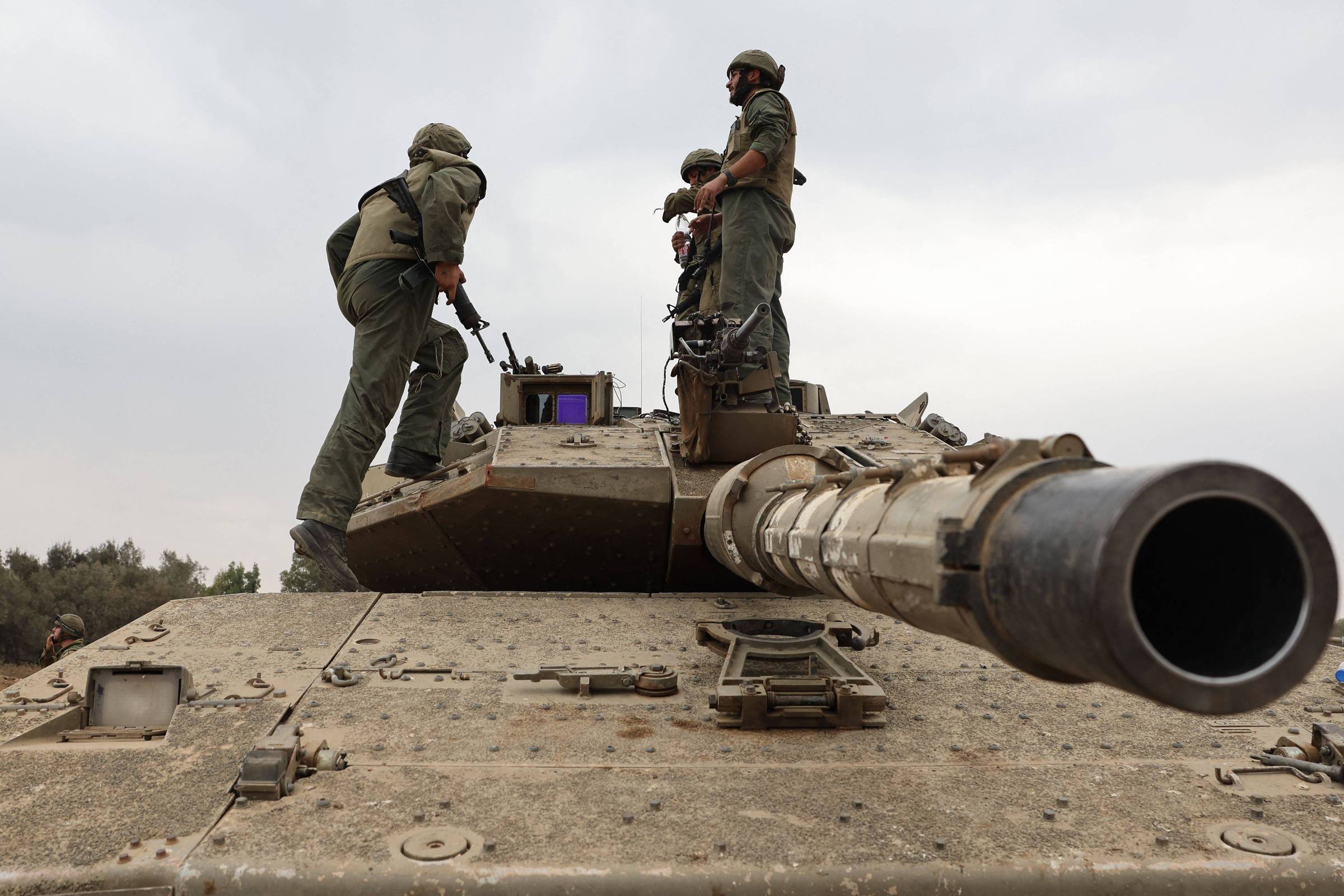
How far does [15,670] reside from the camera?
48.7ft

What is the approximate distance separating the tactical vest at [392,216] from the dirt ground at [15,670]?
10257 mm

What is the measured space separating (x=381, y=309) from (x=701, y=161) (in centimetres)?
614

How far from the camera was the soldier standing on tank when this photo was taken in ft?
17.8

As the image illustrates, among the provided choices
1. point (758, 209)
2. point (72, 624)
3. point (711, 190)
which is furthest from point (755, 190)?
point (72, 624)

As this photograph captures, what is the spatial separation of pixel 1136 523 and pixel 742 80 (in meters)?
5.96

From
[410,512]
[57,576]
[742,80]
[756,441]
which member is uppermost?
[742,80]

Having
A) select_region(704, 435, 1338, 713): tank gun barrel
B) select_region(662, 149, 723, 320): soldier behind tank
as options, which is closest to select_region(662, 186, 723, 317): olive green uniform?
select_region(662, 149, 723, 320): soldier behind tank

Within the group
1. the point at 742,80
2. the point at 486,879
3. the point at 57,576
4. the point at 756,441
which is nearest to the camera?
the point at 486,879

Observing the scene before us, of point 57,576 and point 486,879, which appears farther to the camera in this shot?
point 57,576

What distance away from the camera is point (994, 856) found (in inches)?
105

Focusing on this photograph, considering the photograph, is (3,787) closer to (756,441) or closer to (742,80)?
(756,441)

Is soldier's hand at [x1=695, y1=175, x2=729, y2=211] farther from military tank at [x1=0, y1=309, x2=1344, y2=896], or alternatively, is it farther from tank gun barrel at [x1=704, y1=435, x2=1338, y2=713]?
tank gun barrel at [x1=704, y1=435, x2=1338, y2=713]

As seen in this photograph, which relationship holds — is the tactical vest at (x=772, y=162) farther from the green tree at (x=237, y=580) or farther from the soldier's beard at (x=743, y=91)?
the green tree at (x=237, y=580)

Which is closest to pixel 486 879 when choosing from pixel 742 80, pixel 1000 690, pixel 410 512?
pixel 1000 690
